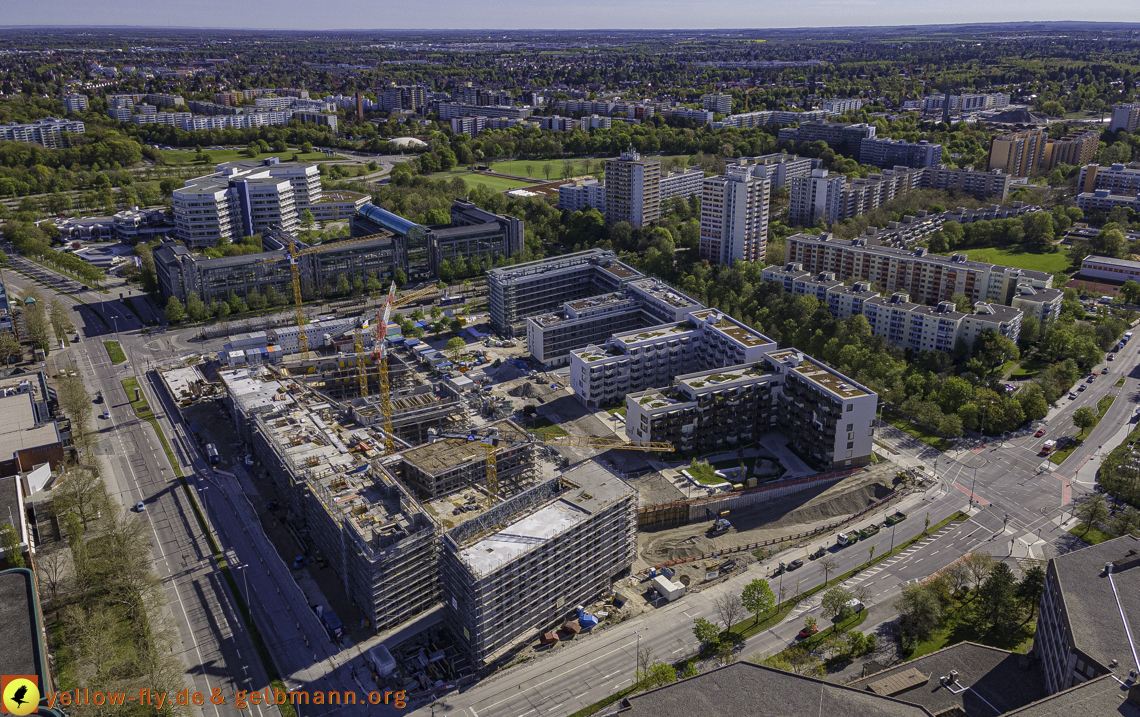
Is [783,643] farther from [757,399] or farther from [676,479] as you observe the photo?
[757,399]

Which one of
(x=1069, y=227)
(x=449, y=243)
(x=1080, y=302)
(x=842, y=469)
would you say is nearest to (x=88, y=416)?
(x=449, y=243)

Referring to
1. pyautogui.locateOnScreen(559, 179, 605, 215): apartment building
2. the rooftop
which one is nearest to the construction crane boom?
the rooftop

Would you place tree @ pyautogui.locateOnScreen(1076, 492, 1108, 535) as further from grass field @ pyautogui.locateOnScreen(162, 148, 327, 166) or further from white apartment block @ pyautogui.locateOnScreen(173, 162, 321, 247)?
grass field @ pyautogui.locateOnScreen(162, 148, 327, 166)

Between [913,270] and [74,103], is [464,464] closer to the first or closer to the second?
[913,270]

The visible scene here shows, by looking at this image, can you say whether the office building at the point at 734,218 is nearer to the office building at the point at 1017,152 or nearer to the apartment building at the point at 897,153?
the apartment building at the point at 897,153

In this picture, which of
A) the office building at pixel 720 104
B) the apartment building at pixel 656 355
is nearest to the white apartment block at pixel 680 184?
the apartment building at pixel 656 355
